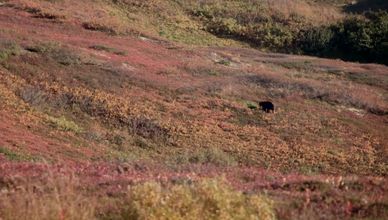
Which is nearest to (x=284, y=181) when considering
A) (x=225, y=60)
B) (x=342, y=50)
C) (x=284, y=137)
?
(x=284, y=137)

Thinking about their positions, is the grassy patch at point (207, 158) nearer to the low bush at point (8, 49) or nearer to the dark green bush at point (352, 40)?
the low bush at point (8, 49)

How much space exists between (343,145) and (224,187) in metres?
20.0

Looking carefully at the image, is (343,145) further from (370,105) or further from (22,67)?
(22,67)

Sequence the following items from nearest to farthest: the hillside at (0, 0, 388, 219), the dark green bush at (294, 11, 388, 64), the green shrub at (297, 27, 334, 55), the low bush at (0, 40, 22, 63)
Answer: the hillside at (0, 0, 388, 219) → the low bush at (0, 40, 22, 63) → the dark green bush at (294, 11, 388, 64) → the green shrub at (297, 27, 334, 55)

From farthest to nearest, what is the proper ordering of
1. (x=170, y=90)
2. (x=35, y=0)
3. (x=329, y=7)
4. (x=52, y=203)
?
(x=329, y=7), (x=35, y=0), (x=170, y=90), (x=52, y=203)

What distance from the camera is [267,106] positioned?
102 ft

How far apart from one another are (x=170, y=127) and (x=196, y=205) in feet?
59.0

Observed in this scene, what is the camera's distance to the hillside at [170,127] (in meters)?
8.16

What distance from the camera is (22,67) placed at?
29.5m

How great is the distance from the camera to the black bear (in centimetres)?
3071

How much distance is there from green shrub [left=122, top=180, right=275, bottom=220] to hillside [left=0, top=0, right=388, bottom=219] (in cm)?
2

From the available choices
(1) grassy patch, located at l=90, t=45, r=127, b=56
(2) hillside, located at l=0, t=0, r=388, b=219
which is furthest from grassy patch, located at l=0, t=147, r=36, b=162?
(1) grassy patch, located at l=90, t=45, r=127, b=56

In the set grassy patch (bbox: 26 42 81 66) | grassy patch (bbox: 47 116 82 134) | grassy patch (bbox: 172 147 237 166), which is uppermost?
grassy patch (bbox: 172 147 237 166)

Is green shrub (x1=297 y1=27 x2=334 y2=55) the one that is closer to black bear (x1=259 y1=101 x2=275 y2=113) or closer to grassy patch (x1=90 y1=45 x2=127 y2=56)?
grassy patch (x1=90 y1=45 x2=127 y2=56)
